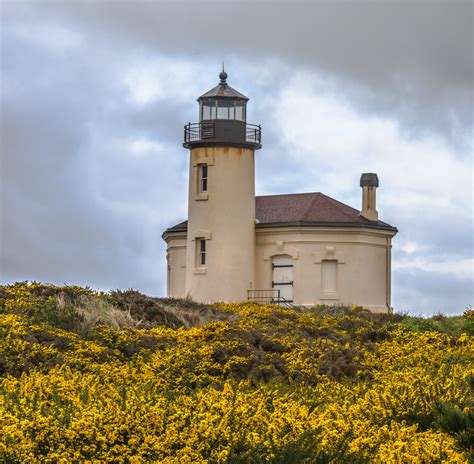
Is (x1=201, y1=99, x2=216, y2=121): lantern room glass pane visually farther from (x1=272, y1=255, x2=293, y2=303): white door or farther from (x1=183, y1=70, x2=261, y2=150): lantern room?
(x1=272, y1=255, x2=293, y2=303): white door

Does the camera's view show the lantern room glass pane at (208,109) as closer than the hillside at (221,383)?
No

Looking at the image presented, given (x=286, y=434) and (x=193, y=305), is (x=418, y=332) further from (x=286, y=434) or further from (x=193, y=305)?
(x=286, y=434)

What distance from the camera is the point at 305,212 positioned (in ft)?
145

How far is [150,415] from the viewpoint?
12.3 metres

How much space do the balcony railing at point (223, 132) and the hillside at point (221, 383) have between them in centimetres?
1320

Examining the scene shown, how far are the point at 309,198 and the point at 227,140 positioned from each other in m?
4.31

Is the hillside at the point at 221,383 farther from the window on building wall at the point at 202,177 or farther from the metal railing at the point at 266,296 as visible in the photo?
the window on building wall at the point at 202,177

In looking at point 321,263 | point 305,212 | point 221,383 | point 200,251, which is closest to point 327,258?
point 321,263

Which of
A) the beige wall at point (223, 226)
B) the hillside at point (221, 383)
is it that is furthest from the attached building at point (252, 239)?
the hillside at point (221, 383)

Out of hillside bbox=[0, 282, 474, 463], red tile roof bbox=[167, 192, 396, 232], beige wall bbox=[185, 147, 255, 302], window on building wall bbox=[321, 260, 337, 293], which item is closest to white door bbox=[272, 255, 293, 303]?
beige wall bbox=[185, 147, 255, 302]

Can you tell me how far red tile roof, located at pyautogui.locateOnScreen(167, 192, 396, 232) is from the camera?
143 ft

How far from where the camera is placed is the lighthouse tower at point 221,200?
42781 millimetres

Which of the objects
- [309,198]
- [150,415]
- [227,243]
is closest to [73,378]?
[150,415]

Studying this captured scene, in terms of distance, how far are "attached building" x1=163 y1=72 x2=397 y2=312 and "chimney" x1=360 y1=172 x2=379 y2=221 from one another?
0.45m
